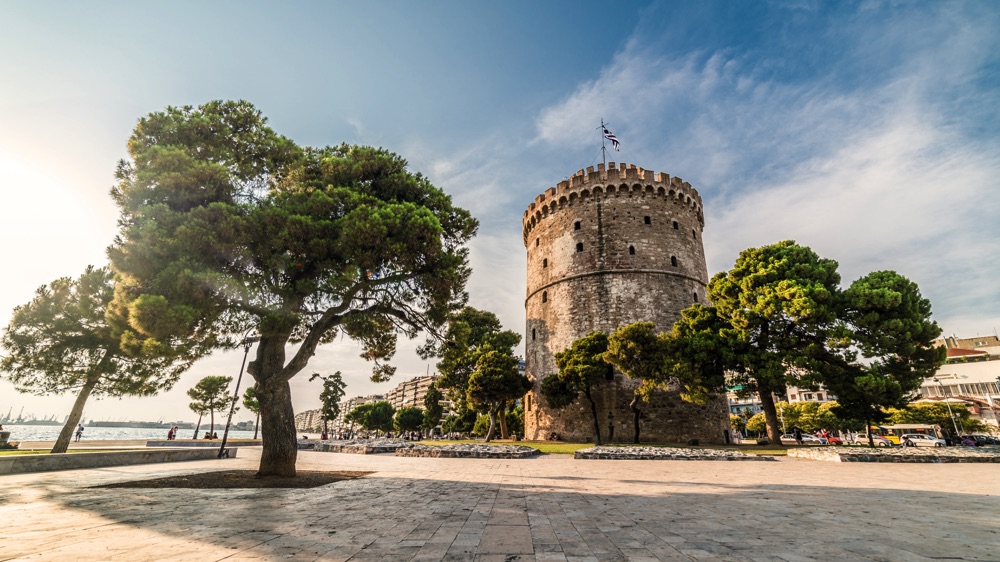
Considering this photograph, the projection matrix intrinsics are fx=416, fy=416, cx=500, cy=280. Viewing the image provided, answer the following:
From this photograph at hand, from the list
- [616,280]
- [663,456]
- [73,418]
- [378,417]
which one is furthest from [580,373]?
[378,417]

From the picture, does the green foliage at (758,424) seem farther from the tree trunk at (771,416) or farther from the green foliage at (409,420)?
the green foliage at (409,420)

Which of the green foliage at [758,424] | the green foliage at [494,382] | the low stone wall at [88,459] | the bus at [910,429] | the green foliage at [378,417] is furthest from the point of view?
the green foliage at [378,417]

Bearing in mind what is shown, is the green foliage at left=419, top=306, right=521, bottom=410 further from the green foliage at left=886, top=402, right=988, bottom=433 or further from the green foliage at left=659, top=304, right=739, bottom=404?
the green foliage at left=886, top=402, right=988, bottom=433

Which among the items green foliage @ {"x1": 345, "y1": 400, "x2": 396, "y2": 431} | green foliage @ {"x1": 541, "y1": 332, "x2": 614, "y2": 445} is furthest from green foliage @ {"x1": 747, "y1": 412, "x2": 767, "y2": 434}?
green foliage @ {"x1": 345, "y1": 400, "x2": 396, "y2": 431}

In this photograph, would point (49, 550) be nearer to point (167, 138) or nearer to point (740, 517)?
point (740, 517)

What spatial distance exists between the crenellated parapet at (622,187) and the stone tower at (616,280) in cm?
8

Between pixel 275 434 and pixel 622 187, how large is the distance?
28933mm

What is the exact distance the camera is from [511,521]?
5535mm

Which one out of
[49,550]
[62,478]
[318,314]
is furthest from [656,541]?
[62,478]

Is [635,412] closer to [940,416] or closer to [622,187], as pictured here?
[622,187]

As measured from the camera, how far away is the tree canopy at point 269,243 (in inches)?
364

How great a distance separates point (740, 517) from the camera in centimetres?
581

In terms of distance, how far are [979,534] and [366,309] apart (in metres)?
12.2

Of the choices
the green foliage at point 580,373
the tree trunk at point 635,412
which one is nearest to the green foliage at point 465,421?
the green foliage at point 580,373
